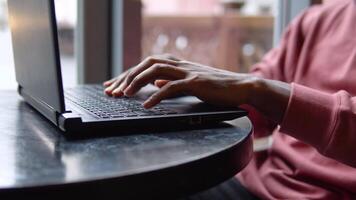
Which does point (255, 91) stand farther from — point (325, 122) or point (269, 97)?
point (325, 122)

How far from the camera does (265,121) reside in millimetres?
1165

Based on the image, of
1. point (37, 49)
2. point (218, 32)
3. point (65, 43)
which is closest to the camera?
point (37, 49)

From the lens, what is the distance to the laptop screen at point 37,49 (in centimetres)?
59

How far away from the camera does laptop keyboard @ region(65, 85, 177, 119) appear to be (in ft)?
2.33

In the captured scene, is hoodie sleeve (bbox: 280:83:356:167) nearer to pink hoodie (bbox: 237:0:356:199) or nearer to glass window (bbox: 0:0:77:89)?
pink hoodie (bbox: 237:0:356:199)

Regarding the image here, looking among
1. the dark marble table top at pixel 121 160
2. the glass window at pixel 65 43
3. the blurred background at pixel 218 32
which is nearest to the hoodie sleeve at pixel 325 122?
the dark marble table top at pixel 121 160

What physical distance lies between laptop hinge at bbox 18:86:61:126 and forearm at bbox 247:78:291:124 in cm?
32

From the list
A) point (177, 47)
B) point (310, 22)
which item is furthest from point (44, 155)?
point (177, 47)

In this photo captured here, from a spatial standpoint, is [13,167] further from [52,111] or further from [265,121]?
[265,121]

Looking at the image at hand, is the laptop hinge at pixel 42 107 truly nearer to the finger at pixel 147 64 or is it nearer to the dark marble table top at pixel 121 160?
the dark marble table top at pixel 121 160

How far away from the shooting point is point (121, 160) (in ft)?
1.76

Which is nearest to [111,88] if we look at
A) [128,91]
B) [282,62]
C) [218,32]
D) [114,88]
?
[114,88]

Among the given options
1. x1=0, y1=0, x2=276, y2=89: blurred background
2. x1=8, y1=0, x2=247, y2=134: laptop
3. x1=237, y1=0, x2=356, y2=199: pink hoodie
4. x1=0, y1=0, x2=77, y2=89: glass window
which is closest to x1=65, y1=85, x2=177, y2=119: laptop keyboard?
x1=8, y1=0, x2=247, y2=134: laptop

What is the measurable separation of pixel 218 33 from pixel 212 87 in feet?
6.85
